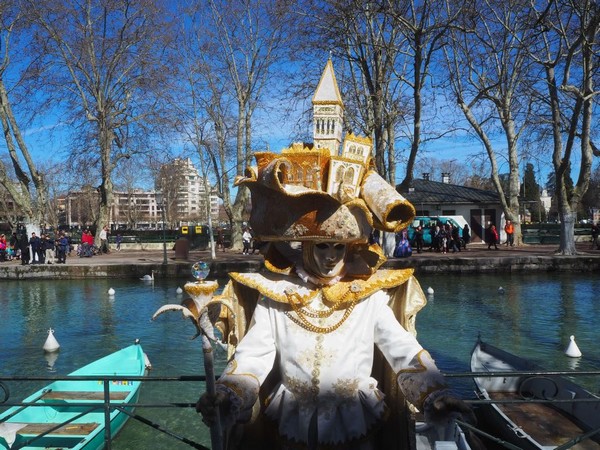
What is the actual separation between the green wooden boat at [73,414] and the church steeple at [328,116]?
2900 mm

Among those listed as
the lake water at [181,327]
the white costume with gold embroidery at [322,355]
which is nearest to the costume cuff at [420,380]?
the white costume with gold embroidery at [322,355]

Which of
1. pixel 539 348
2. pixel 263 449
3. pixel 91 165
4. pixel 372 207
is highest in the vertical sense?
pixel 91 165

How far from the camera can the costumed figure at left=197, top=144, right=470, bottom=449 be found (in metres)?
2.53

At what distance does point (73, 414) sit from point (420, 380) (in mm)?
5257

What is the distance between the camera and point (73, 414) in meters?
6.25

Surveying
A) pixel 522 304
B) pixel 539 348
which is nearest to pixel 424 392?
pixel 539 348

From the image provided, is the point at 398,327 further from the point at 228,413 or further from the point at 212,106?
the point at 212,106

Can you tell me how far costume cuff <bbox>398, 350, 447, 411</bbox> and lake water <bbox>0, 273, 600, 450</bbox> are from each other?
473 cm

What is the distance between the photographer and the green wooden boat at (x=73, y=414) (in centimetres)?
532

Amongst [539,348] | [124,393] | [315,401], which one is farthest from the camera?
[539,348]

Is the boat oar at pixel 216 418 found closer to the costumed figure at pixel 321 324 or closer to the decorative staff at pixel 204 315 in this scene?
→ the decorative staff at pixel 204 315

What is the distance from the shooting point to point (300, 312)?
2.70 metres

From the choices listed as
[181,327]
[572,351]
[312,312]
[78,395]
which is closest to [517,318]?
[572,351]

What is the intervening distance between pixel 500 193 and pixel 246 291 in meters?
25.2
